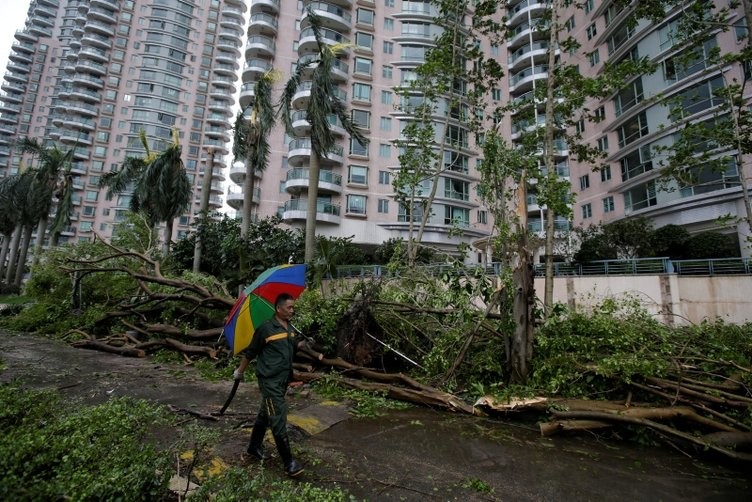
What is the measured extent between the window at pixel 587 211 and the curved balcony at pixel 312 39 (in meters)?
26.1

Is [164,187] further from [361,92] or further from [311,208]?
[361,92]

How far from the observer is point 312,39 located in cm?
3253

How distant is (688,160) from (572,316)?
7336mm

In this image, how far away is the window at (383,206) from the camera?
3159 cm

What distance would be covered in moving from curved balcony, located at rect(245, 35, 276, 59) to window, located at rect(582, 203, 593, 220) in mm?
34365

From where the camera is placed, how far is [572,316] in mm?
7289

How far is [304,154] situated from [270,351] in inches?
1117

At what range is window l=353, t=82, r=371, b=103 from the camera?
107 ft

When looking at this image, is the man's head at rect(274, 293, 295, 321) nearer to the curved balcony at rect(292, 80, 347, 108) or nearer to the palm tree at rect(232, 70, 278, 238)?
the palm tree at rect(232, 70, 278, 238)

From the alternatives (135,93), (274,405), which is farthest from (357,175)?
(135,93)

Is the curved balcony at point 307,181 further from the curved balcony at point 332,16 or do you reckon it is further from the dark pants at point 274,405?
the dark pants at point 274,405

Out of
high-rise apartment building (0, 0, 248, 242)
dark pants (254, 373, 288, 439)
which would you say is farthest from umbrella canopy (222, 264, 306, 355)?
high-rise apartment building (0, 0, 248, 242)

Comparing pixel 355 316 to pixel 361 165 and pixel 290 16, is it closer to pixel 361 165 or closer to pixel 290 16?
pixel 361 165

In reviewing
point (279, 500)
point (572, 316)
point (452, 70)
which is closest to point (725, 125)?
point (572, 316)
